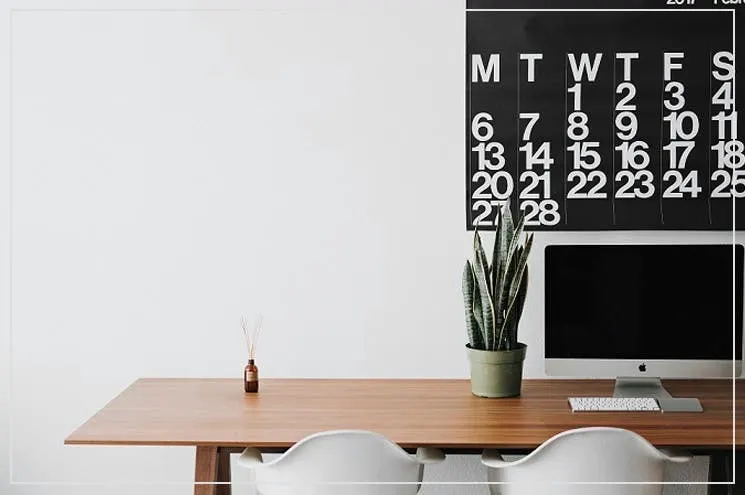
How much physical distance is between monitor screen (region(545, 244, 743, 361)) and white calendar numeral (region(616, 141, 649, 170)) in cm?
41

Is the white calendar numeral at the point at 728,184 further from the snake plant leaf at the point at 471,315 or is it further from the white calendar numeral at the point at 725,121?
the snake plant leaf at the point at 471,315

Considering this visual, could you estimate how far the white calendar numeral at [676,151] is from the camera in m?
3.32

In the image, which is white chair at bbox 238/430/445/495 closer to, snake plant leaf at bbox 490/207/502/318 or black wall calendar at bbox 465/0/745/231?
snake plant leaf at bbox 490/207/502/318

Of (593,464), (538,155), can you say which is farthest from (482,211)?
(593,464)

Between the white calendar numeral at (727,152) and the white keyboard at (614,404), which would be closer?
the white keyboard at (614,404)

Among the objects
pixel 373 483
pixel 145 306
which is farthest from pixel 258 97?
pixel 373 483

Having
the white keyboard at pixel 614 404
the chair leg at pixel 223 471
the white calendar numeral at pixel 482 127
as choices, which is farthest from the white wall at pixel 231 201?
the chair leg at pixel 223 471

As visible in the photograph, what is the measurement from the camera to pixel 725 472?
9.85ft

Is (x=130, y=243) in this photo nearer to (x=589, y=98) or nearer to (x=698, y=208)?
(x=589, y=98)

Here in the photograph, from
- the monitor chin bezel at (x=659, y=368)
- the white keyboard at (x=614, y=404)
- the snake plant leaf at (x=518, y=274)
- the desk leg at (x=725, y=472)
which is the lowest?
the desk leg at (x=725, y=472)

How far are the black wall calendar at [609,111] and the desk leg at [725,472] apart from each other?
2.44 ft

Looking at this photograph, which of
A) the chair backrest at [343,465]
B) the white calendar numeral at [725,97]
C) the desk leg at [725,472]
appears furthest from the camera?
the white calendar numeral at [725,97]

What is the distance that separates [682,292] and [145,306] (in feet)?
5.65

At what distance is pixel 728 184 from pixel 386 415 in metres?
1.38
